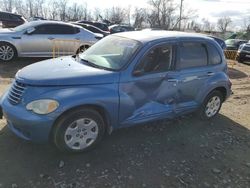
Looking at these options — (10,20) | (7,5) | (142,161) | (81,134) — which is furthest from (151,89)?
(7,5)

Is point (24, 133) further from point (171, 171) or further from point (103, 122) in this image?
point (171, 171)

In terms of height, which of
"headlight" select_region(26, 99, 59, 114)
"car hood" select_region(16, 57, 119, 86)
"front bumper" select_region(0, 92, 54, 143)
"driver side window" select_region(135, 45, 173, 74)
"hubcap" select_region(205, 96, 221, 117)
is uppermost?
"driver side window" select_region(135, 45, 173, 74)

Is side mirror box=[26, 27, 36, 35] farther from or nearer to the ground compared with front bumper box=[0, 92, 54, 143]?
farther from the ground

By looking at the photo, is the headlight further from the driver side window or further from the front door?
the driver side window

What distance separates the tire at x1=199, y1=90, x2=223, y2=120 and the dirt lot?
13.1 inches

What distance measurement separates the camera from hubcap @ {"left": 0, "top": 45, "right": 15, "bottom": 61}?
971 cm

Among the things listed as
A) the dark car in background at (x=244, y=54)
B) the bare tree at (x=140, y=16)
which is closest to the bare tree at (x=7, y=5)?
the bare tree at (x=140, y=16)

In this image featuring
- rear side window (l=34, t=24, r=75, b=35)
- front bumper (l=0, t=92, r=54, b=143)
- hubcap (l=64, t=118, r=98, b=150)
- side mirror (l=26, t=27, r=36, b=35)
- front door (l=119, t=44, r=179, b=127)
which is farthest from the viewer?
rear side window (l=34, t=24, r=75, b=35)

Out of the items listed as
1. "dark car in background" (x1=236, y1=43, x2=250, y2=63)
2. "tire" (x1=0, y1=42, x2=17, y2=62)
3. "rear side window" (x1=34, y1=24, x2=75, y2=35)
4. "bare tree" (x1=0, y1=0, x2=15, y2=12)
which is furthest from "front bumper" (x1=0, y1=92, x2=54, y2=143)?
"bare tree" (x1=0, y1=0, x2=15, y2=12)

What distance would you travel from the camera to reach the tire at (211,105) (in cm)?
563

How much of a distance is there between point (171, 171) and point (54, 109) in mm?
1741

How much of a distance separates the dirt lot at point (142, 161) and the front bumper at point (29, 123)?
37cm

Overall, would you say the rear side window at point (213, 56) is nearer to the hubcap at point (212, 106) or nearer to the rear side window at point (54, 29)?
the hubcap at point (212, 106)

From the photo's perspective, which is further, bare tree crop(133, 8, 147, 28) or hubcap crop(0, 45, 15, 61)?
bare tree crop(133, 8, 147, 28)
